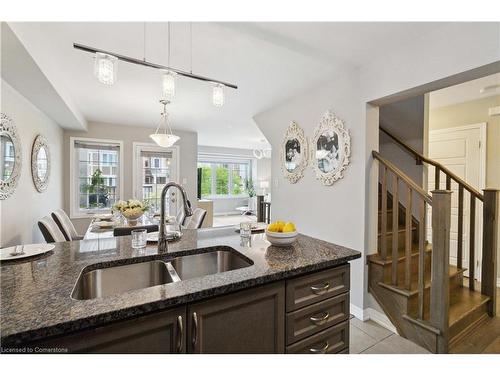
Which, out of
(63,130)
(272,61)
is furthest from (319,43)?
(63,130)

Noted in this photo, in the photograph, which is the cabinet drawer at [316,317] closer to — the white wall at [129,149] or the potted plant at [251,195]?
the white wall at [129,149]

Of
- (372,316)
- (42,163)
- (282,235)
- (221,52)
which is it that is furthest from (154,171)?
(372,316)

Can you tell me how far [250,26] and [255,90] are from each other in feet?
4.31

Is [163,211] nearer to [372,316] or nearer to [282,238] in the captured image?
[282,238]

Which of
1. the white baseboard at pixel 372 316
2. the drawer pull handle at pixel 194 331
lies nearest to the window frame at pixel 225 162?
the white baseboard at pixel 372 316

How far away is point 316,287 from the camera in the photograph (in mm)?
1218

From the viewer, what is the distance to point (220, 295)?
963mm

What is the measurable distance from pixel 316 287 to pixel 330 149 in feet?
5.98

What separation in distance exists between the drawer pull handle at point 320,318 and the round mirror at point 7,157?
2.95 meters

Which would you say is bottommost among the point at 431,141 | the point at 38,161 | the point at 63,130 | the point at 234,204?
the point at 234,204

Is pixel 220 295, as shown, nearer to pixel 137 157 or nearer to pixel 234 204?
pixel 137 157

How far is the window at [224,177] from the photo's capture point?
29.6ft

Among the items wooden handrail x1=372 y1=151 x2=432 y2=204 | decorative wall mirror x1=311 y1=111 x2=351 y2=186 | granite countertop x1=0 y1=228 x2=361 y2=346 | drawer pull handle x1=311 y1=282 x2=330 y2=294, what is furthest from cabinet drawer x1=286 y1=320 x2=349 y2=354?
decorative wall mirror x1=311 y1=111 x2=351 y2=186

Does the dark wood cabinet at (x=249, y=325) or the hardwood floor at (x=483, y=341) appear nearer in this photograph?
the dark wood cabinet at (x=249, y=325)
